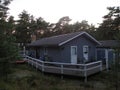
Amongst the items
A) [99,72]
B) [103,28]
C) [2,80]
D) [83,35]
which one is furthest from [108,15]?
[2,80]

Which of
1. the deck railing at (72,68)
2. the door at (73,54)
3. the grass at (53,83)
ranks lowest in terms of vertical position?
the grass at (53,83)

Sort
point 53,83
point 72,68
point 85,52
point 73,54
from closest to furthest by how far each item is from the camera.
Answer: point 53,83 < point 72,68 < point 73,54 < point 85,52

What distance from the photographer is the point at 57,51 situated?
1794 cm

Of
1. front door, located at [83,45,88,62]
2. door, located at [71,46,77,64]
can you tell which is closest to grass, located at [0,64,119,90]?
door, located at [71,46,77,64]

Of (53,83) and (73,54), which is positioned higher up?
(73,54)

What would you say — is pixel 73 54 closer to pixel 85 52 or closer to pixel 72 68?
pixel 85 52

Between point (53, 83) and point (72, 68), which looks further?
point (72, 68)

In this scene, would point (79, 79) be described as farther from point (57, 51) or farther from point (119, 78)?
point (119, 78)

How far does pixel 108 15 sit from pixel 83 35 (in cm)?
2671

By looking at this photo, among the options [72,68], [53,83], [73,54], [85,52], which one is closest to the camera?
[53,83]

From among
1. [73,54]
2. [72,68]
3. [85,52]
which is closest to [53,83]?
[72,68]

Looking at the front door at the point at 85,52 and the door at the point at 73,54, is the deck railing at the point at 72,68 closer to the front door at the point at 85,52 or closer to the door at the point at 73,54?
the door at the point at 73,54

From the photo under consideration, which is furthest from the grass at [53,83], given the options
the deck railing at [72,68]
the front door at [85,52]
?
the front door at [85,52]

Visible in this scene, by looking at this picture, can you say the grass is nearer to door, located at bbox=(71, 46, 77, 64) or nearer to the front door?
door, located at bbox=(71, 46, 77, 64)
